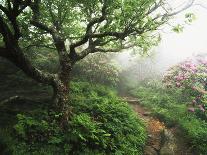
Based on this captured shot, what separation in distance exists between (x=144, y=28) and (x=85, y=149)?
18.3ft

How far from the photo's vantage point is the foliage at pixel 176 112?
1218 centimetres

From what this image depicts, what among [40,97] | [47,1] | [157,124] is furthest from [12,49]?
[157,124]

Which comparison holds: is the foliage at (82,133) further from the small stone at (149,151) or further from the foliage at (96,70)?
the foliage at (96,70)

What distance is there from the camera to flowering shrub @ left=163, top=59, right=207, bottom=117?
15781 millimetres

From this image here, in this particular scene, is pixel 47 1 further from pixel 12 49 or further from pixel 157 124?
pixel 157 124

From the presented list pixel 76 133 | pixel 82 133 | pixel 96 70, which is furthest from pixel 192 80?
pixel 76 133

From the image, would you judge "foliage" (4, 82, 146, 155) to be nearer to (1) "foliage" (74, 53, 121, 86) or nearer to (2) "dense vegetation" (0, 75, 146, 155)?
(2) "dense vegetation" (0, 75, 146, 155)

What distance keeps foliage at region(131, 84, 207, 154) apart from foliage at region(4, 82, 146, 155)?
222 centimetres

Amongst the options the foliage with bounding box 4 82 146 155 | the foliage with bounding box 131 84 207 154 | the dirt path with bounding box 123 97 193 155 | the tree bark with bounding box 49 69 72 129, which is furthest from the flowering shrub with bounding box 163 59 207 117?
the tree bark with bounding box 49 69 72 129

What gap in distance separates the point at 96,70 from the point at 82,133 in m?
10.8

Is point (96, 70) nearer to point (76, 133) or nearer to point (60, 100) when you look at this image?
point (60, 100)

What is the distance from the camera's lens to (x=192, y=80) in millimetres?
17328

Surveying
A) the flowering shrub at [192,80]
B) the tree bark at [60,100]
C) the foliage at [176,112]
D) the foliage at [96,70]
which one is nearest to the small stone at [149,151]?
the foliage at [176,112]

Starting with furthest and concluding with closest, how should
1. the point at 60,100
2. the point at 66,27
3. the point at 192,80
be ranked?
1. the point at 192,80
2. the point at 66,27
3. the point at 60,100
